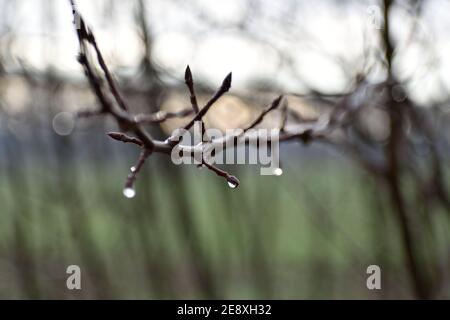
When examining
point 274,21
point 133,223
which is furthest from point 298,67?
point 133,223

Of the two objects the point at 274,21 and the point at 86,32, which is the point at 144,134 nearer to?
the point at 86,32

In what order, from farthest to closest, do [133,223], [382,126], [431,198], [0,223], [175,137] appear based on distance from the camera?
[0,223] < [133,223] < [382,126] < [431,198] < [175,137]

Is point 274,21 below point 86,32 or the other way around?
the other way around

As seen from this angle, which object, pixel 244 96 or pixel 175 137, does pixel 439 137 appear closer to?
pixel 244 96

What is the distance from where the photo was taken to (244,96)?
8.86 feet

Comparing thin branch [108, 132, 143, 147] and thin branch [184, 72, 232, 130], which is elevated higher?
thin branch [184, 72, 232, 130]

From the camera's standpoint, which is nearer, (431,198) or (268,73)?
(431,198)

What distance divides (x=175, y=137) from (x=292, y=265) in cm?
916

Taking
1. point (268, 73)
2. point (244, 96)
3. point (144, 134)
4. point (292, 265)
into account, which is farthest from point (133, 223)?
point (292, 265)

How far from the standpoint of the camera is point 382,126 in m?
3.00

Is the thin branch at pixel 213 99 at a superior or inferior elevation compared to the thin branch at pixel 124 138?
superior
